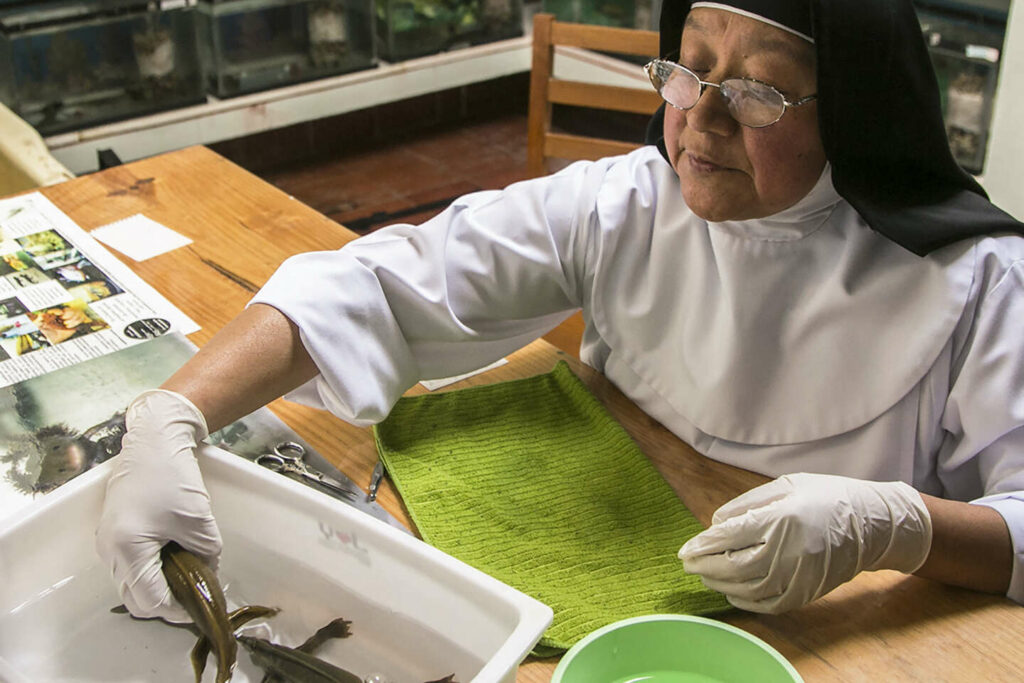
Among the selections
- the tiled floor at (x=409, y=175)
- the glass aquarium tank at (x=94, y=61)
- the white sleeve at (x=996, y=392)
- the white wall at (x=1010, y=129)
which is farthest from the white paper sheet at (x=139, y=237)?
the white wall at (x=1010, y=129)

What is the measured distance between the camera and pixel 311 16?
13.4 ft

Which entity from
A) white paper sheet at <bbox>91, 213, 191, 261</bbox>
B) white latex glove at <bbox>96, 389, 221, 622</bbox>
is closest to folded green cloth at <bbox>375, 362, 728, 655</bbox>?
white latex glove at <bbox>96, 389, 221, 622</bbox>

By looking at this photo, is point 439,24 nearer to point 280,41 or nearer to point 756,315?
point 280,41

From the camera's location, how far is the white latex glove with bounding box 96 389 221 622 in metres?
1.02

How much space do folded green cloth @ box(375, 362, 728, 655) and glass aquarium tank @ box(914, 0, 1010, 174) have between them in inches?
93.6

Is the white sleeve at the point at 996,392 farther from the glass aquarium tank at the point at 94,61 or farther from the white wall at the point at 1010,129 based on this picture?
the glass aquarium tank at the point at 94,61

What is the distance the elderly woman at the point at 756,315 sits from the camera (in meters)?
1.06

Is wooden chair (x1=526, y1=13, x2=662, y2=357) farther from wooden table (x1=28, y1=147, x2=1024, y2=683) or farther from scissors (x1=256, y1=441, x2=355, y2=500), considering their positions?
scissors (x1=256, y1=441, x2=355, y2=500)

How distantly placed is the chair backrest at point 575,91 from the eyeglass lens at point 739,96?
1.06 metres

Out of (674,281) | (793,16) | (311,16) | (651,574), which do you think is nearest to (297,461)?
(651,574)

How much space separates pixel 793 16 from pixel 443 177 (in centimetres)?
339

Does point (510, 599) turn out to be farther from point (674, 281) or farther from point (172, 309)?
point (172, 309)

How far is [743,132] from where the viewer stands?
1.20 m

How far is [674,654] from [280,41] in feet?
12.0
